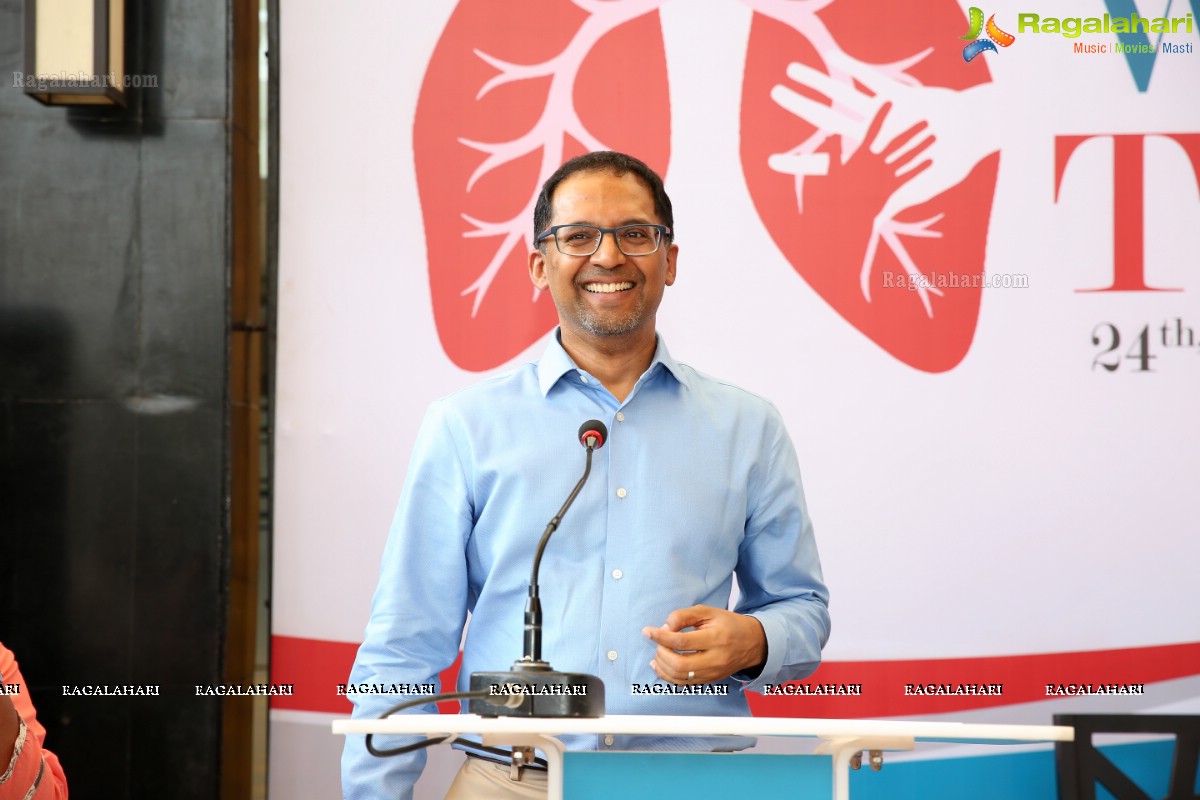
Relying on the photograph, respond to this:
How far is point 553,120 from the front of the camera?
3047 mm

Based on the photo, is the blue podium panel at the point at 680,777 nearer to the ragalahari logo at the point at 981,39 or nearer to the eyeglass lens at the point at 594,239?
the eyeglass lens at the point at 594,239

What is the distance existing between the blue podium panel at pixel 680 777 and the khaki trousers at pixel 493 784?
0.34m

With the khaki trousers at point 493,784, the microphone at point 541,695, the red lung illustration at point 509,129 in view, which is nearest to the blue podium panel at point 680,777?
the microphone at point 541,695

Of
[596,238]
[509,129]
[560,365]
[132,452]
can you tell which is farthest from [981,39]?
[132,452]

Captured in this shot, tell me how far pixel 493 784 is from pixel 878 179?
6.49 feet

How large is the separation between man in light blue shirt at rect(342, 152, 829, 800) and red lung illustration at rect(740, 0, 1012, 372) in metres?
1.13

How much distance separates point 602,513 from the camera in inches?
71.2

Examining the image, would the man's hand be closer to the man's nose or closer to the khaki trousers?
the khaki trousers

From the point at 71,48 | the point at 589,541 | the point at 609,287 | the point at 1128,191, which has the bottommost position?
the point at 589,541

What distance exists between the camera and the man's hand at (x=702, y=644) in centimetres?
152

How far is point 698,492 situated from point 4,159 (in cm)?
216

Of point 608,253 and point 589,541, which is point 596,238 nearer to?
point 608,253

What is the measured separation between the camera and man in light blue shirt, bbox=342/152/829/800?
5.72 ft

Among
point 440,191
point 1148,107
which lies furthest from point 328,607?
point 1148,107
